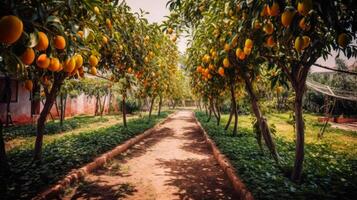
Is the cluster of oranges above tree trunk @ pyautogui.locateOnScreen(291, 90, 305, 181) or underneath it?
above

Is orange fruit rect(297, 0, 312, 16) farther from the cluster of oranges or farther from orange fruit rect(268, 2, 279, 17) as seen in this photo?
the cluster of oranges

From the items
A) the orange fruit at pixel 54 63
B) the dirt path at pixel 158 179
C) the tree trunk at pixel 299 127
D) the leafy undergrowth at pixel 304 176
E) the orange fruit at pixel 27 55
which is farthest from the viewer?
the dirt path at pixel 158 179

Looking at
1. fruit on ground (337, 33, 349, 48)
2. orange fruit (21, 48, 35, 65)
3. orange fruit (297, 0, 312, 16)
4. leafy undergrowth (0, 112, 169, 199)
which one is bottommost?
leafy undergrowth (0, 112, 169, 199)

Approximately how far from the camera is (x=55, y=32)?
6.09ft

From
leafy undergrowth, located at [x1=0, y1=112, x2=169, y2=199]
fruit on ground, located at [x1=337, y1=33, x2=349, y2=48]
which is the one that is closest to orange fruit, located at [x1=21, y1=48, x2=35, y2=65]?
fruit on ground, located at [x1=337, y1=33, x2=349, y2=48]

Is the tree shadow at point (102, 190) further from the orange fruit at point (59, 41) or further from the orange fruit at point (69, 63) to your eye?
the orange fruit at point (59, 41)

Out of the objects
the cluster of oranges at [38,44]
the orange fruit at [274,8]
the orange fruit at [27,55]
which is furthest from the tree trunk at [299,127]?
the orange fruit at [27,55]

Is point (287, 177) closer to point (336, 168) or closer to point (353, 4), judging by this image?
point (336, 168)

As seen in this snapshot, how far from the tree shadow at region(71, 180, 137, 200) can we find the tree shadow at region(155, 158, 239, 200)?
0.81m

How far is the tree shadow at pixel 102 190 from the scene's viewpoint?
3863mm

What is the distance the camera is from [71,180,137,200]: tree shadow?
386 centimetres

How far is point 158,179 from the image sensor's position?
4.80 m

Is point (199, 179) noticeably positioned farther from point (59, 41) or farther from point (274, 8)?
point (59, 41)

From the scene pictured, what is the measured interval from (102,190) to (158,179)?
1.14 m
